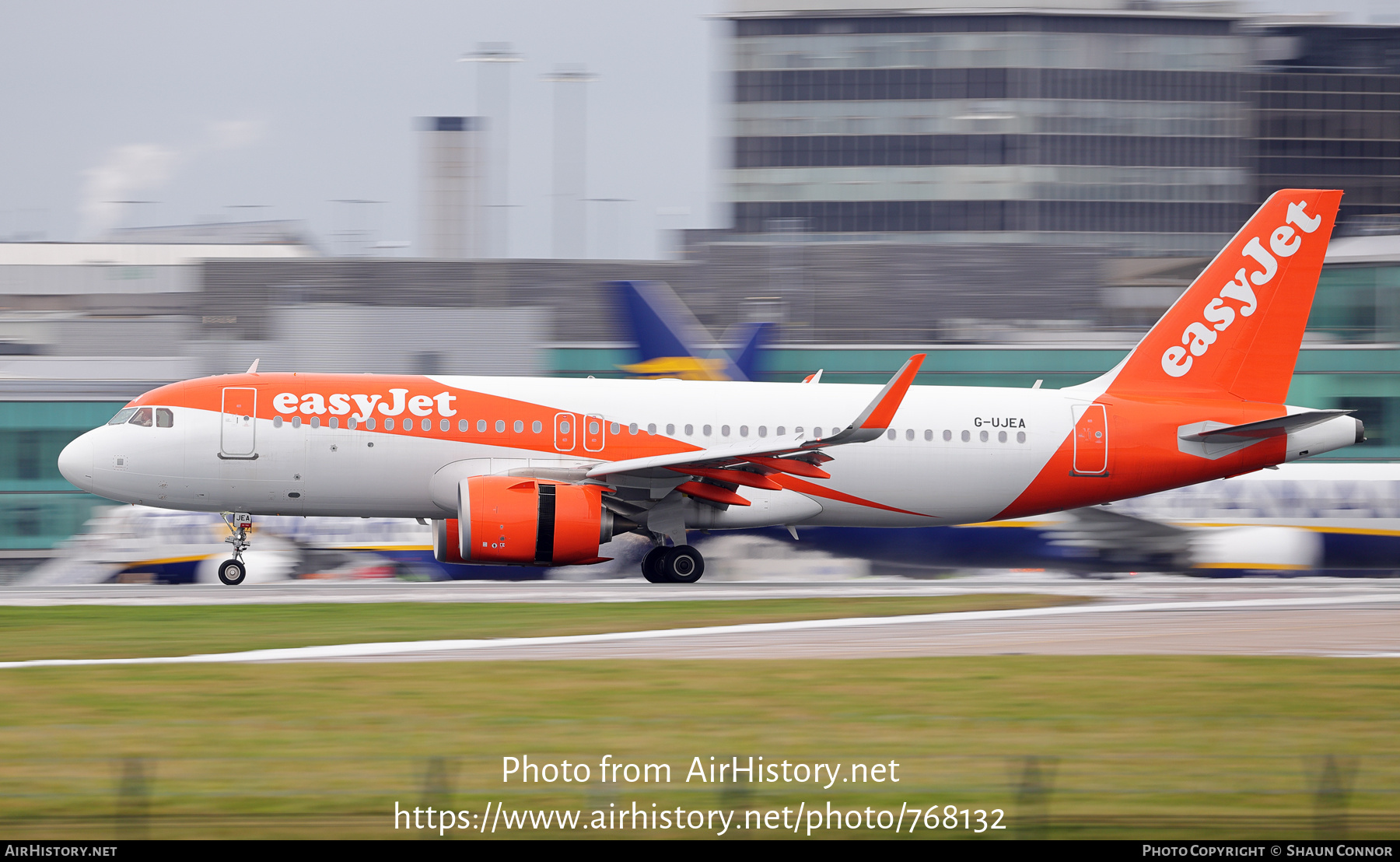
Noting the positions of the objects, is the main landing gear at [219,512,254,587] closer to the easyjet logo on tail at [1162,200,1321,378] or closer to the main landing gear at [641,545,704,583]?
the main landing gear at [641,545,704,583]

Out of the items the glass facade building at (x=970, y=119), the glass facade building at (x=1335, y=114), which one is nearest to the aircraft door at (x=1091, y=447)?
the glass facade building at (x=970, y=119)

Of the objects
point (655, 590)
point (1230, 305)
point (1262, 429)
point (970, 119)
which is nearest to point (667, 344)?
point (1230, 305)

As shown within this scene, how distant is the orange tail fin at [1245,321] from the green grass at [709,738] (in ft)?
37.5

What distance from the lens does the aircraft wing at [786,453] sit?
22.5 metres

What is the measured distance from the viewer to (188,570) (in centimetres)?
2709

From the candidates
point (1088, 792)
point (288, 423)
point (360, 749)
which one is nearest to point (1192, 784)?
point (1088, 792)

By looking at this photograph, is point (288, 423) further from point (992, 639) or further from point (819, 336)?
point (819, 336)

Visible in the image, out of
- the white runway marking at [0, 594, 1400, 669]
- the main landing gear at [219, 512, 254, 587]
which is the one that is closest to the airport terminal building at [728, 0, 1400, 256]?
the main landing gear at [219, 512, 254, 587]

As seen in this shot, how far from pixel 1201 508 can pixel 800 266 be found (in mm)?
34395

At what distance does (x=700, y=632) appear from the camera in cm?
1744

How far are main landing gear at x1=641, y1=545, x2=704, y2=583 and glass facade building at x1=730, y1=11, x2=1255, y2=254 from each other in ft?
243

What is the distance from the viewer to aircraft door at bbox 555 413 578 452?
78.5ft

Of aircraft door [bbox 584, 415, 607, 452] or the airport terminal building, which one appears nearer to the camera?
aircraft door [bbox 584, 415, 607, 452]

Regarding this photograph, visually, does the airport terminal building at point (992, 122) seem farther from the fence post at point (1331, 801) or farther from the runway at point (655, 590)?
the fence post at point (1331, 801)
